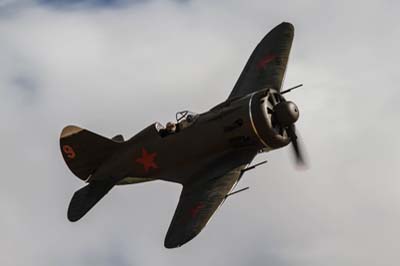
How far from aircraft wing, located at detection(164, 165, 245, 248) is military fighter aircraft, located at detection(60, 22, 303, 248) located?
0.03 m

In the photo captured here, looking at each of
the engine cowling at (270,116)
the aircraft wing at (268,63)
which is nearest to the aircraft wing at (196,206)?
the engine cowling at (270,116)

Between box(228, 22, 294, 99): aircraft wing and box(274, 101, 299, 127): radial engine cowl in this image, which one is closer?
box(274, 101, 299, 127): radial engine cowl

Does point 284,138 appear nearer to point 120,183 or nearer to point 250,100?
point 250,100

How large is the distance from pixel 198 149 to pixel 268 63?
18.9 ft

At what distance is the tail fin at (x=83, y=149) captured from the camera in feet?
114

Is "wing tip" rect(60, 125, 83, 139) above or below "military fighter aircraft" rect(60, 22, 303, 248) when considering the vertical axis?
above

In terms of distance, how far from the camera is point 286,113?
30.7 metres

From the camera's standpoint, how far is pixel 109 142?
34562 mm

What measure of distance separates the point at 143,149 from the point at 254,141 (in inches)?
184

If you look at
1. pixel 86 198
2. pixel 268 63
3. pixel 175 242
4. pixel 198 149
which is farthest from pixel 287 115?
pixel 86 198

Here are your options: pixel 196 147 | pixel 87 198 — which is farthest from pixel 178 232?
pixel 87 198

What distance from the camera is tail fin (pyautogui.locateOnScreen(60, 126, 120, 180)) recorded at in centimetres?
3469

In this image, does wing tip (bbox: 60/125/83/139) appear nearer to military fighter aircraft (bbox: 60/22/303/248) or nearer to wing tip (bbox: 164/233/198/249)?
military fighter aircraft (bbox: 60/22/303/248)

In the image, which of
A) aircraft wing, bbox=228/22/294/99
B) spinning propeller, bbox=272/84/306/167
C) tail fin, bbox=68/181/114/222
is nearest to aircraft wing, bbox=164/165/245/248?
spinning propeller, bbox=272/84/306/167
